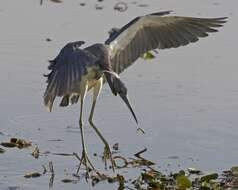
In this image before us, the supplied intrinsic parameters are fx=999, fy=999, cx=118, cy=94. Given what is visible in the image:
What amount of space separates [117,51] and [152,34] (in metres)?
0.35

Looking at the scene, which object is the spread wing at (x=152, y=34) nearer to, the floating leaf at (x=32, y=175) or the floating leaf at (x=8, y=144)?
the floating leaf at (x=8, y=144)

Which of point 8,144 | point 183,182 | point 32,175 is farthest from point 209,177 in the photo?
point 8,144

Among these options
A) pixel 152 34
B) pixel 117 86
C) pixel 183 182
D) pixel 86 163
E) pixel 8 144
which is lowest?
pixel 183 182

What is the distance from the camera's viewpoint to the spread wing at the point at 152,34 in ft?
23.5

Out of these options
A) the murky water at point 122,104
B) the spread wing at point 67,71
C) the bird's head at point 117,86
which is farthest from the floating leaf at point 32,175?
the bird's head at point 117,86

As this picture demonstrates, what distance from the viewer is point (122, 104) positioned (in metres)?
8.02

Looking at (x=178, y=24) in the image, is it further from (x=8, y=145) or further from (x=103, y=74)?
(x=8, y=145)

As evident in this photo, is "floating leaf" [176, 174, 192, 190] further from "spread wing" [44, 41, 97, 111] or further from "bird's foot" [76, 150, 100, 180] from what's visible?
"spread wing" [44, 41, 97, 111]

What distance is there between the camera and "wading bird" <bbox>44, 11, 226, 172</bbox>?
614 cm

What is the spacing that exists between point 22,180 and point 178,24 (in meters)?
1.86

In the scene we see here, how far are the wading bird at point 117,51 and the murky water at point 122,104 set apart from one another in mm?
395

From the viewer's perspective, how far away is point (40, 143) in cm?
701

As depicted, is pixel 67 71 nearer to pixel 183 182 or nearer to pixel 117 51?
pixel 183 182

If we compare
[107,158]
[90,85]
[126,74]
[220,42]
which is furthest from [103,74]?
[220,42]
